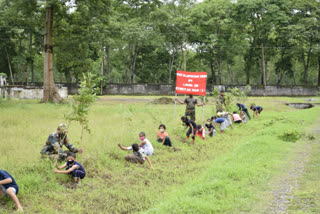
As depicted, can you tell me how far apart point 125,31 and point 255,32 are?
20.9m

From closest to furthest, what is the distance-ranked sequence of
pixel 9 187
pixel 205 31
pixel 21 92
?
pixel 9 187, pixel 21 92, pixel 205 31

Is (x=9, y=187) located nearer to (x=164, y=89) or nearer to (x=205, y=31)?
(x=164, y=89)

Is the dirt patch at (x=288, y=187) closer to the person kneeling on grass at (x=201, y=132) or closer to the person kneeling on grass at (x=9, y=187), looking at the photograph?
the person kneeling on grass at (x=201, y=132)

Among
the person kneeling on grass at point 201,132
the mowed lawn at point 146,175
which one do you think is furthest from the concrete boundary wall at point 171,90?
the mowed lawn at point 146,175

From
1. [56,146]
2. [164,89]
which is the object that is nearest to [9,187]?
[56,146]

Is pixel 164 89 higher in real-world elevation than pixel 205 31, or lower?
lower

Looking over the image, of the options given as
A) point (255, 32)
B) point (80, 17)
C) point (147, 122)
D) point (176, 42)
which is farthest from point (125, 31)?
point (147, 122)

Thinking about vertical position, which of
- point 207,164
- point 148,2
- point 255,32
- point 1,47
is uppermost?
point 148,2

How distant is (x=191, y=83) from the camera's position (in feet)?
58.3

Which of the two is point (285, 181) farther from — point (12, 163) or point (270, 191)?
point (12, 163)

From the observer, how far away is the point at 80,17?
2722 cm

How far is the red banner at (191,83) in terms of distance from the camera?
1758 cm

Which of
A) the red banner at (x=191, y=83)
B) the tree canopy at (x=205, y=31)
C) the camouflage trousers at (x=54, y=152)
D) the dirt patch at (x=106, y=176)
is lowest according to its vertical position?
the dirt patch at (x=106, y=176)

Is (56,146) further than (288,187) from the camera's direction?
Yes
